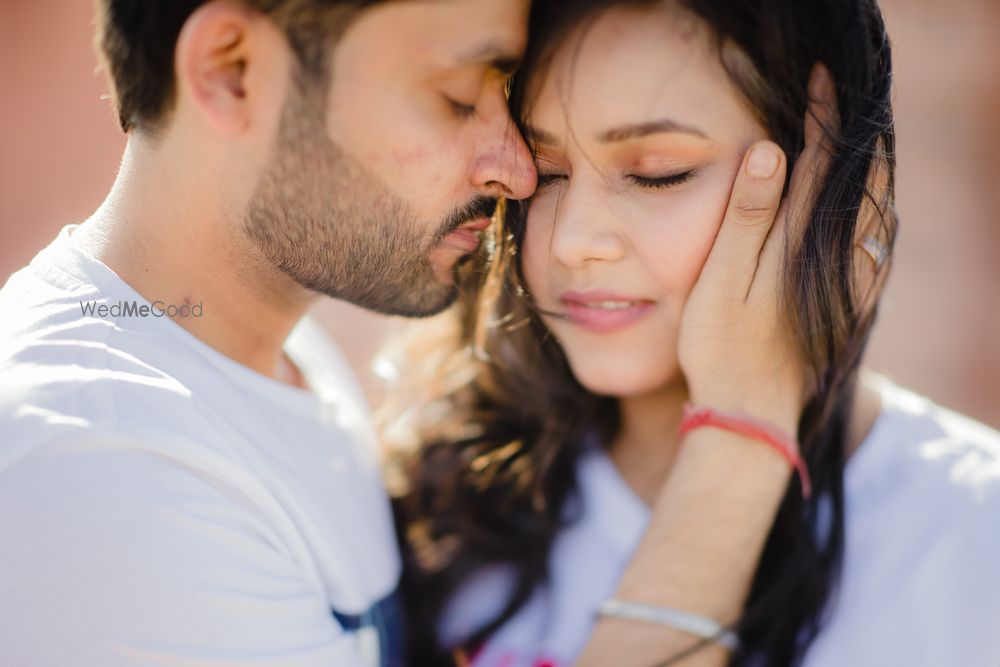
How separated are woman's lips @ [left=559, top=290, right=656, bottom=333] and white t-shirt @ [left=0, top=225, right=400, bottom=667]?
25.3 inches

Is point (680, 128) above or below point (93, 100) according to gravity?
above

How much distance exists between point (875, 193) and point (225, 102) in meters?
1.28

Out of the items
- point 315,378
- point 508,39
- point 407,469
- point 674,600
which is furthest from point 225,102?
point 674,600

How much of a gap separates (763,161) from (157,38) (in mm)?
1154

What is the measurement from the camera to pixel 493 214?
6.20 ft

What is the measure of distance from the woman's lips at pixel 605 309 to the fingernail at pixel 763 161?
0.34 m

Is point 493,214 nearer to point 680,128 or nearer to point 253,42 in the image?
point 680,128

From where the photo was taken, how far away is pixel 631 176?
1.68 m

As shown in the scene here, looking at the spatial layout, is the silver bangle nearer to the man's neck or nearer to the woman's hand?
the woman's hand

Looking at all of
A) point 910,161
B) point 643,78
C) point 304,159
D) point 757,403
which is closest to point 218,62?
point 304,159

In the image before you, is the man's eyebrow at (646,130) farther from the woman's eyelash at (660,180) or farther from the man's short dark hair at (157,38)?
the man's short dark hair at (157,38)

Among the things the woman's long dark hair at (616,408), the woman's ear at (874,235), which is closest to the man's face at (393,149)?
the woman's long dark hair at (616,408)

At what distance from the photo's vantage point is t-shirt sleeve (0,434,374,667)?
1226mm

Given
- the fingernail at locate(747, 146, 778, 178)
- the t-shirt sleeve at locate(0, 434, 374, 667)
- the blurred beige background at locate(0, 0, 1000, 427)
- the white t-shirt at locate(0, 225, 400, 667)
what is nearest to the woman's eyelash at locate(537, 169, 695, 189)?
the fingernail at locate(747, 146, 778, 178)
